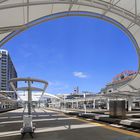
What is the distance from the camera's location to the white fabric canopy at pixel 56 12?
25.1 metres

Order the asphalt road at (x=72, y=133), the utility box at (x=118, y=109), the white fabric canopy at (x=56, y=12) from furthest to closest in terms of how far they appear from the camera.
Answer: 1. the white fabric canopy at (x=56, y=12)
2. the utility box at (x=118, y=109)
3. the asphalt road at (x=72, y=133)

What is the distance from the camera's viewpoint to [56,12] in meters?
29.5

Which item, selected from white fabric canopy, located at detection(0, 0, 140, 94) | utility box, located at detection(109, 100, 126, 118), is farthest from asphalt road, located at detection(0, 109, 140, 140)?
white fabric canopy, located at detection(0, 0, 140, 94)

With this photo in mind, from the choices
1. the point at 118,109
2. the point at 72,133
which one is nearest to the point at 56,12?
the point at 118,109

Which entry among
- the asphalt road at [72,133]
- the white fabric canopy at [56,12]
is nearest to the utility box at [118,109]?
the asphalt road at [72,133]

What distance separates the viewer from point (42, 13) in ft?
93.8

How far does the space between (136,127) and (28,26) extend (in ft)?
55.6

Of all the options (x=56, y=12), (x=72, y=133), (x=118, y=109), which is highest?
(x=56, y=12)

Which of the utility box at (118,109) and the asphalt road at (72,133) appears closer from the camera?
the asphalt road at (72,133)

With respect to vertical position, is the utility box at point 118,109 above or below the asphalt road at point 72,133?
above

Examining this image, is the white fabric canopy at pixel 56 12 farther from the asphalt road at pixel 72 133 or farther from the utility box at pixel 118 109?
the asphalt road at pixel 72 133

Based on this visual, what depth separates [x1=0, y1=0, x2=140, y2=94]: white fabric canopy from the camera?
25119 millimetres

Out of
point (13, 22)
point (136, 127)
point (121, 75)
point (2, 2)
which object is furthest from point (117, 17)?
point (121, 75)

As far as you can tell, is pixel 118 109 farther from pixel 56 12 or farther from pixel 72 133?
pixel 56 12
